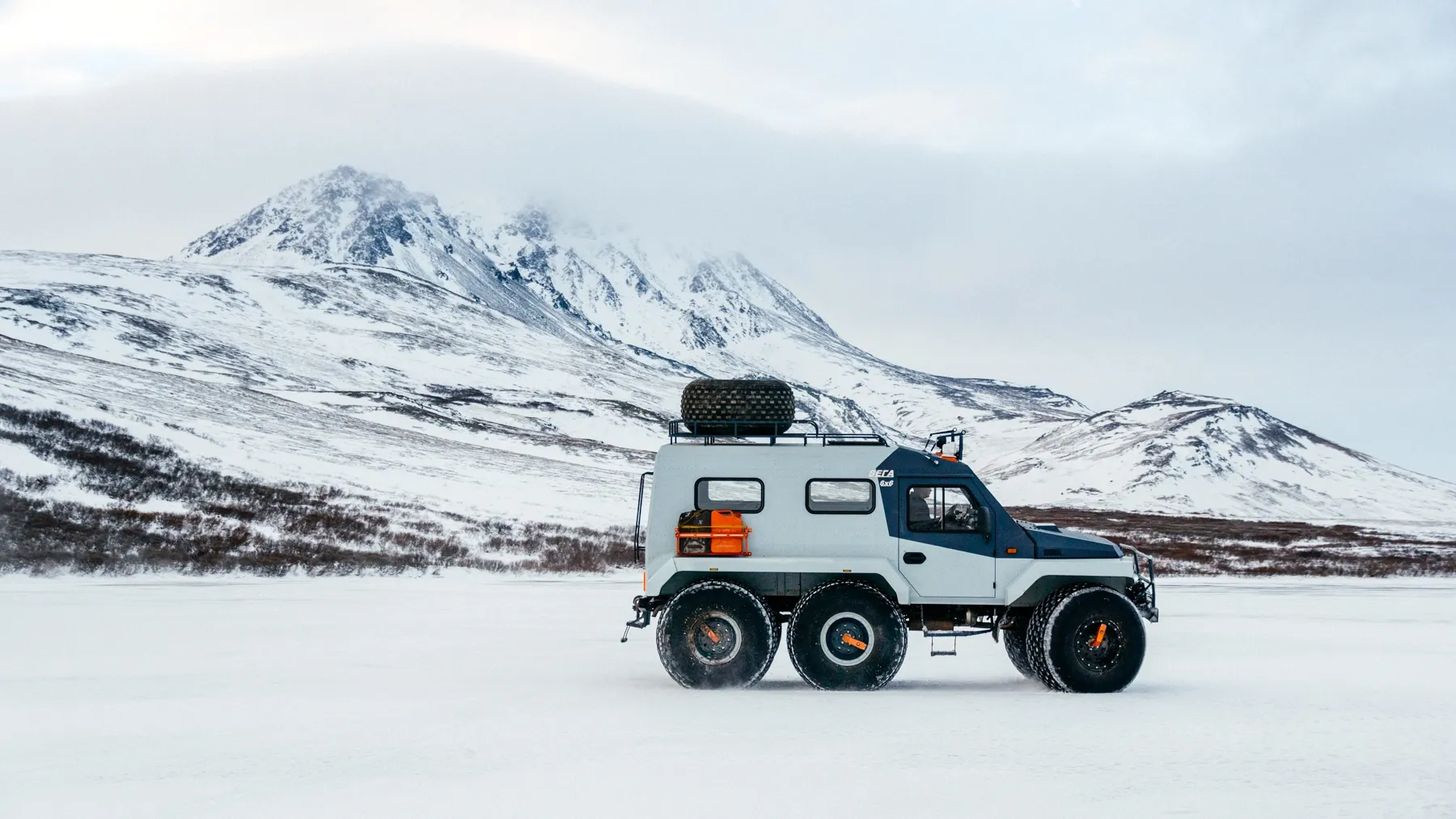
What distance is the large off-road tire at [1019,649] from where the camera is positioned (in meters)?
15.5

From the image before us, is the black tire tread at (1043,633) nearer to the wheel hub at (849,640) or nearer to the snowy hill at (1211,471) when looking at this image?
the wheel hub at (849,640)

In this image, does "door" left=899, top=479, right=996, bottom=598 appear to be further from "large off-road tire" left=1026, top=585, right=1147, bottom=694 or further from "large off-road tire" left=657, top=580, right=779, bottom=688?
"large off-road tire" left=657, top=580, right=779, bottom=688

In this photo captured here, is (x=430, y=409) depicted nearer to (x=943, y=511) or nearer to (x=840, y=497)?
(x=840, y=497)

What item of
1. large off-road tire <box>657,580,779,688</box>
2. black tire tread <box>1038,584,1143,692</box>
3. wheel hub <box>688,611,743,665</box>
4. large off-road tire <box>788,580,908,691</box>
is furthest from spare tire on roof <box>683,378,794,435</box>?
black tire tread <box>1038,584,1143,692</box>

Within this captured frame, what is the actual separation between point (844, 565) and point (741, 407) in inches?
84.1

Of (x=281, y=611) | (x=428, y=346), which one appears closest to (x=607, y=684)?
(x=281, y=611)

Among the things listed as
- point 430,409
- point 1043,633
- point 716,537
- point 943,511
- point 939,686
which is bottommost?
point 939,686

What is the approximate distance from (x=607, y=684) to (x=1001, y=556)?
15.3 ft

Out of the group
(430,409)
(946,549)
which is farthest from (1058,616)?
(430,409)

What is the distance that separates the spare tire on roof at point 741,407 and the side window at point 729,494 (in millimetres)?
571

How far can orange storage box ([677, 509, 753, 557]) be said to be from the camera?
15.0 metres

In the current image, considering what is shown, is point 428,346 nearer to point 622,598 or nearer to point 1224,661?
point 622,598

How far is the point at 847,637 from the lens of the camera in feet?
48.1

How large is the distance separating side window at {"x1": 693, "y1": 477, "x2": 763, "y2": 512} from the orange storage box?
196mm
